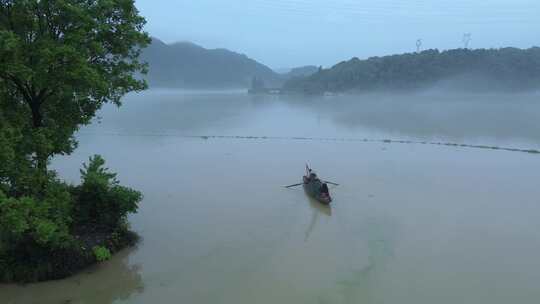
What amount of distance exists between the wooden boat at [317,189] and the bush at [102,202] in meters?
7.75

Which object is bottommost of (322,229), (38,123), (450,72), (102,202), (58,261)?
(322,229)

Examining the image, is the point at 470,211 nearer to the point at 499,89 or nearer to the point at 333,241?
the point at 333,241

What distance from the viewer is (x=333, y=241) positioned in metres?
13.9

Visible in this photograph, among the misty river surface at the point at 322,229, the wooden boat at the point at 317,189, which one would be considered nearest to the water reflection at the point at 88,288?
the misty river surface at the point at 322,229

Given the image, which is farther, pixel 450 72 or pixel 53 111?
pixel 450 72

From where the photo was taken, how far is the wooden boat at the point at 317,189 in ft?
57.3

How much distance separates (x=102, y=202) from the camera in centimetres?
1280

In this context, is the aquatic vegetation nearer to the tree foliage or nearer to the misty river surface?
the tree foliage

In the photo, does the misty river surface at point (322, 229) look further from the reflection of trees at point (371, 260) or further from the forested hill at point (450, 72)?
the forested hill at point (450, 72)

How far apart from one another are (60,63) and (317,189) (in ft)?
36.0

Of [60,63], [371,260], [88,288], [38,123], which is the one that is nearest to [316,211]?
[371,260]

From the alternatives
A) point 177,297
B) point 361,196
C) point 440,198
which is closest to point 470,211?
point 440,198

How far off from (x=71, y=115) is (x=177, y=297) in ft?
20.5

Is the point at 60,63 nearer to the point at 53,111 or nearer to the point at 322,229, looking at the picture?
the point at 53,111
